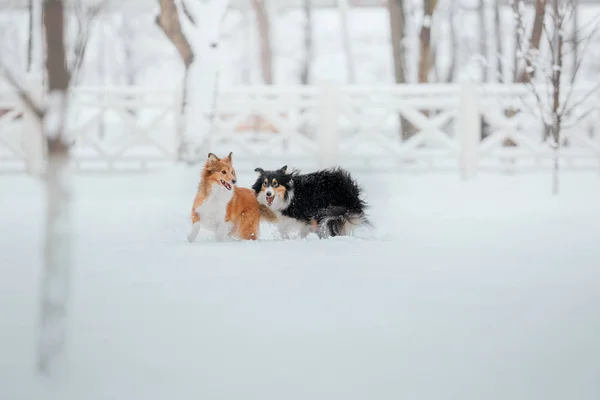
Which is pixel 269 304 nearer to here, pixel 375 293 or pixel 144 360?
pixel 375 293

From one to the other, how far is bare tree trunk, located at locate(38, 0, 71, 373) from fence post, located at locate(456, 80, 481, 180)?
8689mm

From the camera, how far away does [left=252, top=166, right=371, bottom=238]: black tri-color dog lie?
575cm

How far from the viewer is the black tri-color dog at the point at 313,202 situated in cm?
575

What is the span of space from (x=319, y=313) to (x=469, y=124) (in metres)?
7.77

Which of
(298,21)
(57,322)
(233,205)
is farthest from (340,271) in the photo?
(298,21)

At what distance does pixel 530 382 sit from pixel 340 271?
1.69 m

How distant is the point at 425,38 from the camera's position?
13.1 metres

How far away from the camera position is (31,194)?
30.3ft

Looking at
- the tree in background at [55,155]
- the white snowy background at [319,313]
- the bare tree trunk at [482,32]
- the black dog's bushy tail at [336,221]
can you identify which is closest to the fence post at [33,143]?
the white snowy background at [319,313]

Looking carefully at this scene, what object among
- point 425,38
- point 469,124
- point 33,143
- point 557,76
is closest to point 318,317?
point 557,76

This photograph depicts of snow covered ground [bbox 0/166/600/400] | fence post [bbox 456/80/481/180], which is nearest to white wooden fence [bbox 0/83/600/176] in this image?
fence post [bbox 456/80/481/180]

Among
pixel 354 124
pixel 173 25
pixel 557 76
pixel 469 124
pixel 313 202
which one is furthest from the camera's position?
pixel 354 124

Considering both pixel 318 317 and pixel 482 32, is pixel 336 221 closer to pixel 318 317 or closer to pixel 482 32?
pixel 318 317

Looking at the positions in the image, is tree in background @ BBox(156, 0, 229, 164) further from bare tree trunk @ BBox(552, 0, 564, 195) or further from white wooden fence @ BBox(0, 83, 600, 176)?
bare tree trunk @ BBox(552, 0, 564, 195)
